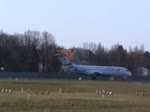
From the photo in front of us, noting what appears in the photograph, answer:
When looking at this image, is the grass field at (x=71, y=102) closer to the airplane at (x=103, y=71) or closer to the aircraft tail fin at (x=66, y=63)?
the airplane at (x=103, y=71)

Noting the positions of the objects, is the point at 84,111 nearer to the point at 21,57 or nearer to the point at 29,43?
the point at 21,57

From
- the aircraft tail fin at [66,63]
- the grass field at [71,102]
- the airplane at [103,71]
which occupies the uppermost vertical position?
the aircraft tail fin at [66,63]

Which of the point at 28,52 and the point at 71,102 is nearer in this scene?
the point at 71,102

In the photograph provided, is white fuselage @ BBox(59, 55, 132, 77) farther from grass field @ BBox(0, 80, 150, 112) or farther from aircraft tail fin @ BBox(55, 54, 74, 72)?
grass field @ BBox(0, 80, 150, 112)

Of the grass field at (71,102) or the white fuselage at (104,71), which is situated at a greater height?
the white fuselage at (104,71)

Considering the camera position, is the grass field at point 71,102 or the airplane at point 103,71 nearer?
the grass field at point 71,102

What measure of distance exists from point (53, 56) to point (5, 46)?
20474mm

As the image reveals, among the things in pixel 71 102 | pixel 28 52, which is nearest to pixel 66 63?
pixel 28 52

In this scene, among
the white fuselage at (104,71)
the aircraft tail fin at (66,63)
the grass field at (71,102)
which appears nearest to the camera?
the grass field at (71,102)

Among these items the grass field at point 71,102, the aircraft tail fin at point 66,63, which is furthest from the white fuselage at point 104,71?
the grass field at point 71,102

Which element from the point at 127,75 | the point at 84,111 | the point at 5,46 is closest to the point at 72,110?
the point at 84,111

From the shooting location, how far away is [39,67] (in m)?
173

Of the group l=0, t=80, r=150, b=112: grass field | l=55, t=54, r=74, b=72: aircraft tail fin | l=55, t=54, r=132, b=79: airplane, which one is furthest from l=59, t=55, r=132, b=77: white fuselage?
l=0, t=80, r=150, b=112: grass field

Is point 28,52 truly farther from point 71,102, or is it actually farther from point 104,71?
point 71,102
